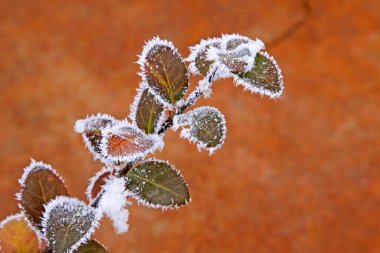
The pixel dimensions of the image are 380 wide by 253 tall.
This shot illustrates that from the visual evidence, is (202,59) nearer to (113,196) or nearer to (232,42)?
(232,42)

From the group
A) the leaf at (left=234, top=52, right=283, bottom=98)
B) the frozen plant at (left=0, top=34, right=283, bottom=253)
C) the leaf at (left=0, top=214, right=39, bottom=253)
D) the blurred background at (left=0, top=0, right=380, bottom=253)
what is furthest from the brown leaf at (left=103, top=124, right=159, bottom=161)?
the blurred background at (left=0, top=0, right=380, bottom=253)

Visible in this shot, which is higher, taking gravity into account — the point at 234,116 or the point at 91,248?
the point at 234,116

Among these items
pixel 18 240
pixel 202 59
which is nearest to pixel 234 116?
pixel 18 240

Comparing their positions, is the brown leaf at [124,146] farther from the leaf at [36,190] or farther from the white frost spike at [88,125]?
the leaf at [36,190]

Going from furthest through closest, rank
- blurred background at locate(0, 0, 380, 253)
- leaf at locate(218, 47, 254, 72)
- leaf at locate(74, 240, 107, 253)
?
blurred background at locate(0, 0, 380, 253)
leaf at locate(74, 240, 107, 253)
leaf at locate(218, 47, 254, 72)

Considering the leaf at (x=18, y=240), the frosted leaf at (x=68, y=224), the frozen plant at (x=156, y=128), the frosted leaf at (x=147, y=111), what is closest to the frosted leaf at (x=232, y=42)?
the frozen plant at (x=156, y=128)

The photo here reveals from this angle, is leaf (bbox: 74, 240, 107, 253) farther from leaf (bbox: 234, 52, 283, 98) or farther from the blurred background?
the blurred background

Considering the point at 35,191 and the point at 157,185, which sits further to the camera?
the point at 35,191
